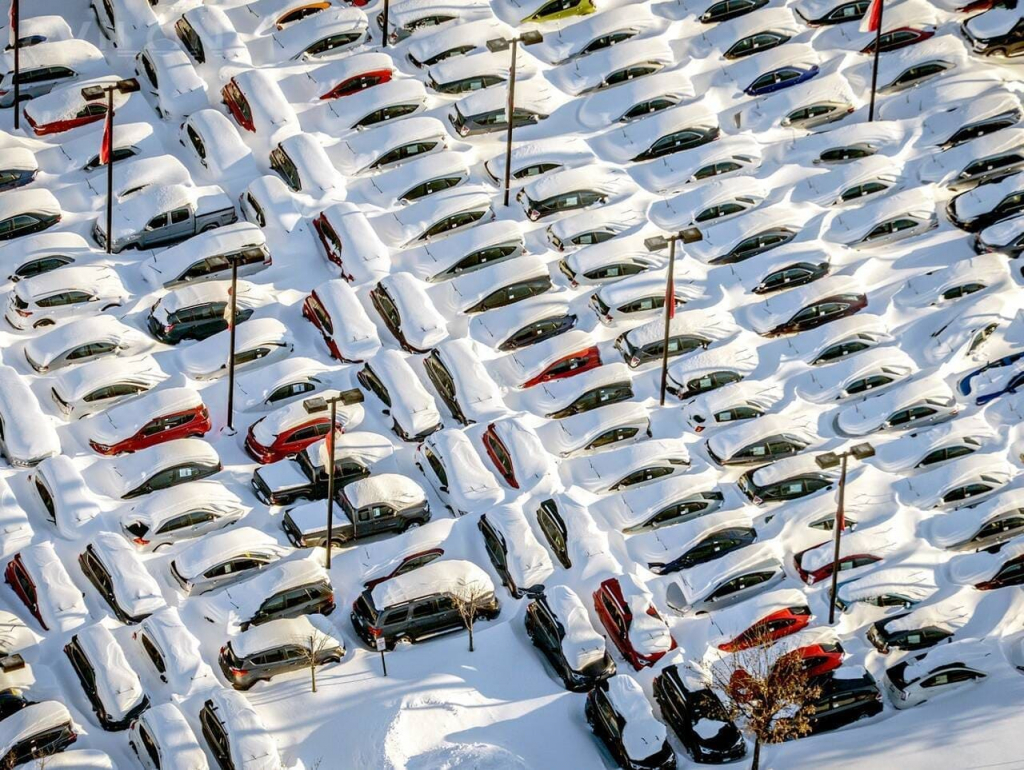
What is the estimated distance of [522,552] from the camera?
209 ft

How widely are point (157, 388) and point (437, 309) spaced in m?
9.09

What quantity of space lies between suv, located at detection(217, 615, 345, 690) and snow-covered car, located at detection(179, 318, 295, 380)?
34.5 feet

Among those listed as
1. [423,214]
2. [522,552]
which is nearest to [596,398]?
[522,552]

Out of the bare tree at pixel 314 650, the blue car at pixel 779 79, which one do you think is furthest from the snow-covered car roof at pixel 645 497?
the blue car at pixel 779 79

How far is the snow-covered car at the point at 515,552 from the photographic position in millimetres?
63406

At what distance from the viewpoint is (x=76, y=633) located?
61.1 metres

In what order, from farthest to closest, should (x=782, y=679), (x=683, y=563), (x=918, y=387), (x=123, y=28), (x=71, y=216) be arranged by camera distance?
(x=123, y=28) < (x=71, y=216) < (x=918, y=387) < (x=683, y=563) < (x=782, y=679)

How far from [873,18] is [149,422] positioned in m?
28.2

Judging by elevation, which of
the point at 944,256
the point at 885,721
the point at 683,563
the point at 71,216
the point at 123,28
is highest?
the point at 123,28

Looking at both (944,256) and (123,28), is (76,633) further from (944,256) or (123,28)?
(944,256)

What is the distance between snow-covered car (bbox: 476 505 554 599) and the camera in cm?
6341

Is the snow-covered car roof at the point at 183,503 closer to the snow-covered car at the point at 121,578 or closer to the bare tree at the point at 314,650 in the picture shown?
the snow-covered car at the point at 121,578

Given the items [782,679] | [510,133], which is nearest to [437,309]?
[510,133]

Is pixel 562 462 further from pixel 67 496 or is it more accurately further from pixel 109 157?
pixel 109 157
